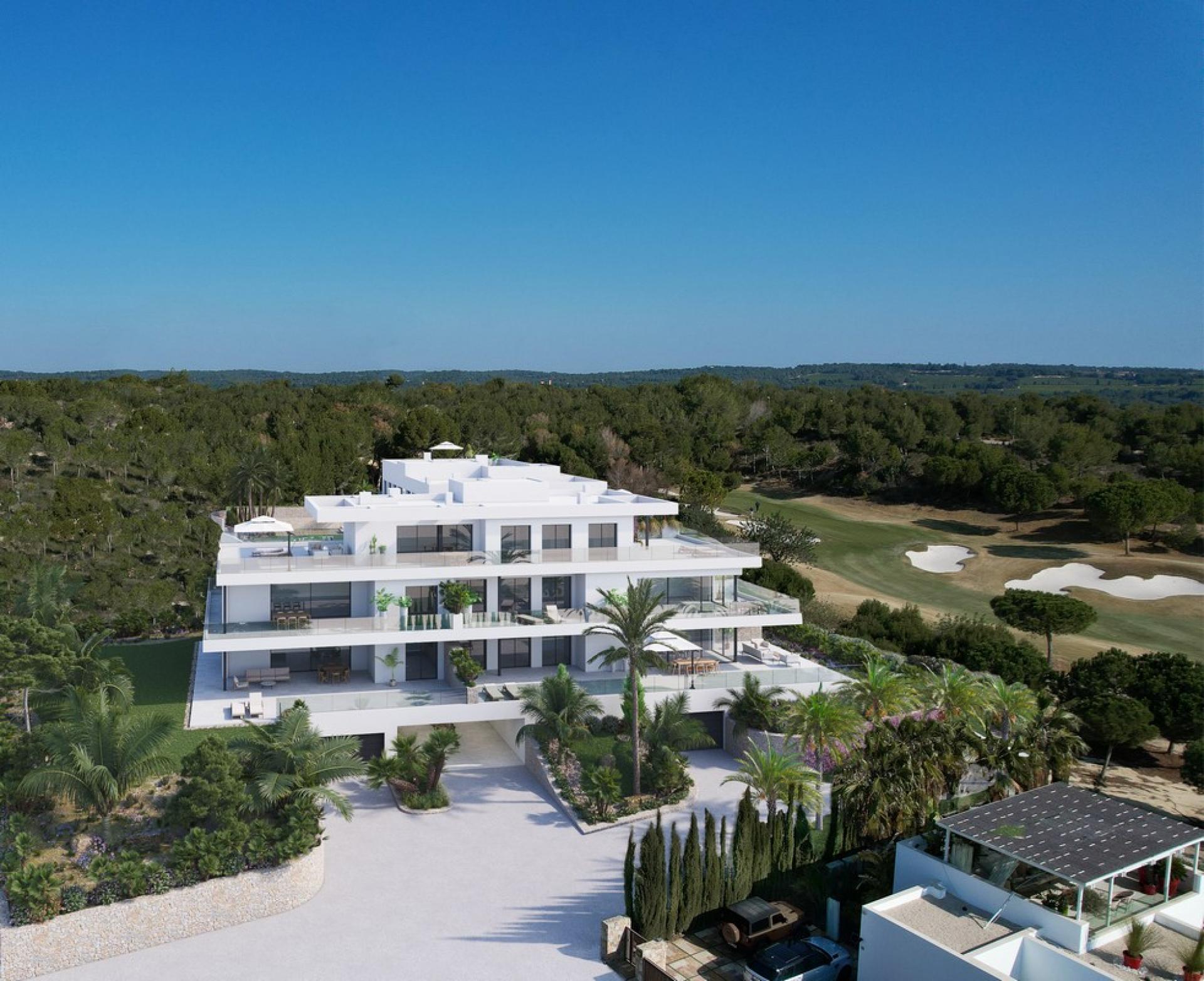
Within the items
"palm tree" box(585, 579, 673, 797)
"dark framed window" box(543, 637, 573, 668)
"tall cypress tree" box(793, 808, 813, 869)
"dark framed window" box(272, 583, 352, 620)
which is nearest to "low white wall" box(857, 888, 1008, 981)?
"tall cypress tree" box(793, 808, 813, 869)

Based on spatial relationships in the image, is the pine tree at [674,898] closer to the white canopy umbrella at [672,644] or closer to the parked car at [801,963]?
the parked car at [801,963]

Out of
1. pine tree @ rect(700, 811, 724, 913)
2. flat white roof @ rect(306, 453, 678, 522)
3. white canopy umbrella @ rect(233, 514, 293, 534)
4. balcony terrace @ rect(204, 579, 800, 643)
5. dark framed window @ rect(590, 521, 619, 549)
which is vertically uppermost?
flat white roof @ rect(306, 453, 678, 522)

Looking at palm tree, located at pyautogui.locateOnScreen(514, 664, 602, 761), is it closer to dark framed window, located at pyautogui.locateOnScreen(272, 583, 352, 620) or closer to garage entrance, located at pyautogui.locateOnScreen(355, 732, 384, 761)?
garage entrance, located at pyautogui.locateOnScreen(355, 732, 384, 761)

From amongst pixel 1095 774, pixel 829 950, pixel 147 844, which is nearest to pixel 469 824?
pixel 147 844

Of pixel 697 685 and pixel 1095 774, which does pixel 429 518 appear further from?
pixel 1095 774

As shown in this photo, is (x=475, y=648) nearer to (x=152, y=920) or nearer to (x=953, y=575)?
(x=152, y=920)

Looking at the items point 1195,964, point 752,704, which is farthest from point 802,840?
point 1195,964
